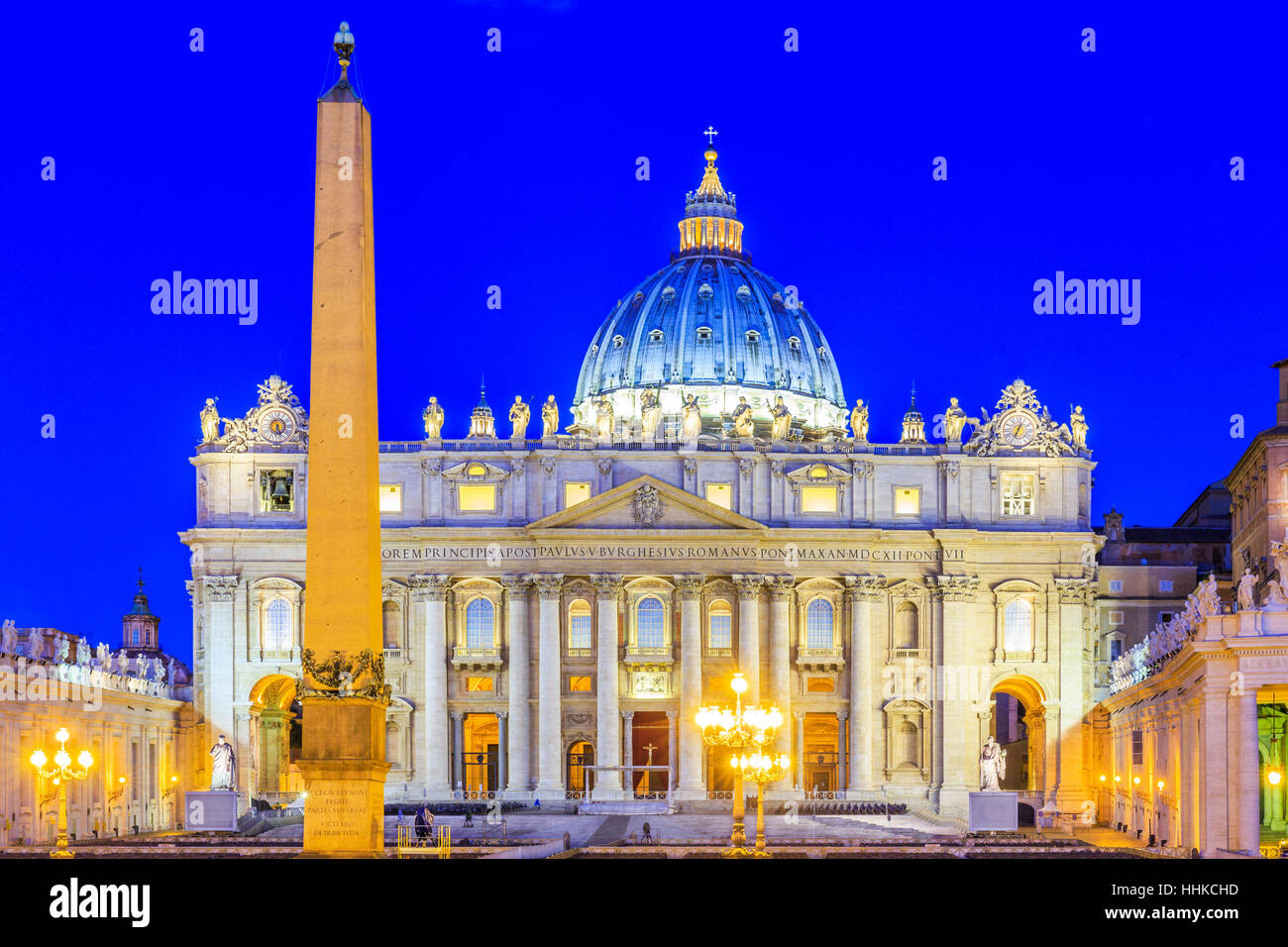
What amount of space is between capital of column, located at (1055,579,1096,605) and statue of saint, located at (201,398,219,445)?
40.5m

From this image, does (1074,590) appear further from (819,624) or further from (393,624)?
(393,624)

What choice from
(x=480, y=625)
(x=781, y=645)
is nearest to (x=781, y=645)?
(x=781, y=645)

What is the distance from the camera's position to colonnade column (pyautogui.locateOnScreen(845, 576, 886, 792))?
307 ft

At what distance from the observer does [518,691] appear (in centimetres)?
9419

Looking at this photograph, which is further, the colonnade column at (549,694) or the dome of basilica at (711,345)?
the dome of basilica at (711,345)

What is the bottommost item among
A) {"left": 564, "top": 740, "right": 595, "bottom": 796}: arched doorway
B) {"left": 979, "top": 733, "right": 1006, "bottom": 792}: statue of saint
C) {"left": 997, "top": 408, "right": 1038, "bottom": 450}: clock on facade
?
{"left": 564, "top": 740, "right": 595, "bottom": 796}: arched doorway

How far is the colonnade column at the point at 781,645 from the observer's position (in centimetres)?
9406

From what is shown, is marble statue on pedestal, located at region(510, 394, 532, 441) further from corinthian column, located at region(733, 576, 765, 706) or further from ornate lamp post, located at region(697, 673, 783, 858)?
ornate lamp post, located at region(697, 673, 783, 858)

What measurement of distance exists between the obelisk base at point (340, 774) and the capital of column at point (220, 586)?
62.9 m

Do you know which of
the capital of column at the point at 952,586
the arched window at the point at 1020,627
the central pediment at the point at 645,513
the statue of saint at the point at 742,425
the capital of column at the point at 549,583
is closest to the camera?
the central pediment at the point at 645,513

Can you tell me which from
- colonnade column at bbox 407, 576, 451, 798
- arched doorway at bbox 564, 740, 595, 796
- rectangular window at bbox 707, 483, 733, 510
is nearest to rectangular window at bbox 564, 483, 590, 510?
rectangular window at bbox 707, 483, 733, 510

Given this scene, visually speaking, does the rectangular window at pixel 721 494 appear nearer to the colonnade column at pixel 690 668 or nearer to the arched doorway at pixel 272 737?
the colonnade column at pixel 690 668

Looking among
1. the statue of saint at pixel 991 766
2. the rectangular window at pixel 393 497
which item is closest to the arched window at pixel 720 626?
the rectangular window at pixel 393 497
